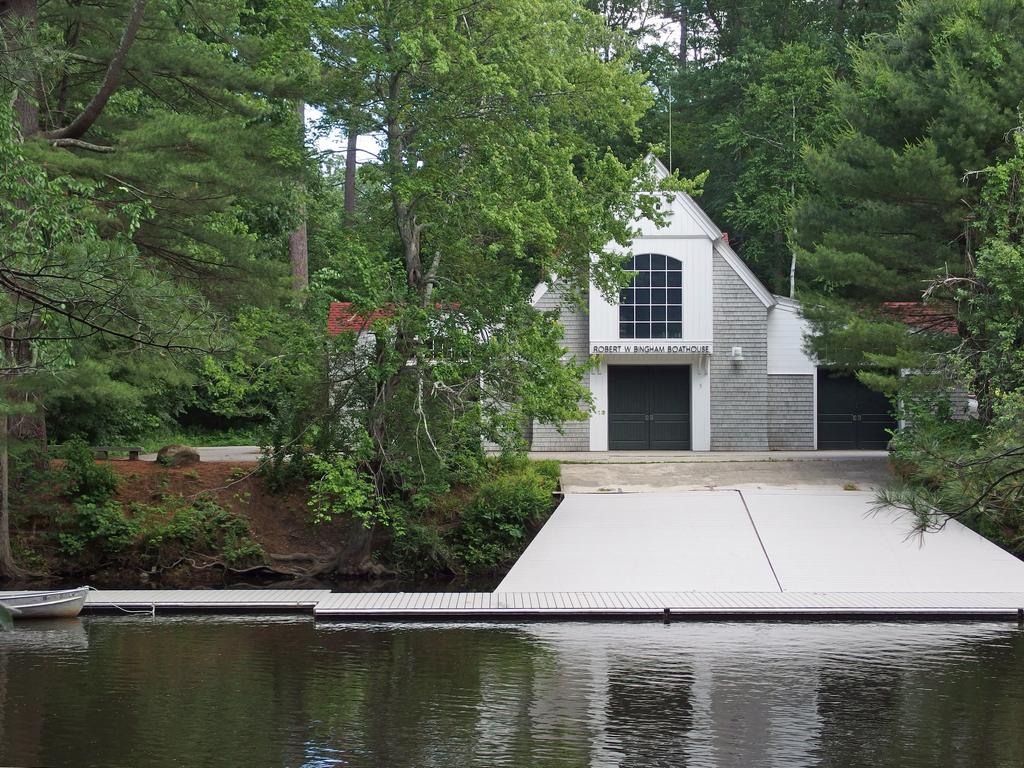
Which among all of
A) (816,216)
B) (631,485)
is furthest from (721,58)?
(631,485)

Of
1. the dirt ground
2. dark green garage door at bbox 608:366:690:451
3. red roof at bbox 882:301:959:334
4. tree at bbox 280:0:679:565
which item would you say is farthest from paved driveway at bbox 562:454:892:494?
the dirt ground

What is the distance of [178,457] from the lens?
2134 cm

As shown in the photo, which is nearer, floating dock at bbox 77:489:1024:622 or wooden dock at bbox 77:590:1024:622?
wooden dock at bbox 77:590:1024:622

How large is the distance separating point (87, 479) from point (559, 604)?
9162 mm

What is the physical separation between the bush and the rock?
538 cm

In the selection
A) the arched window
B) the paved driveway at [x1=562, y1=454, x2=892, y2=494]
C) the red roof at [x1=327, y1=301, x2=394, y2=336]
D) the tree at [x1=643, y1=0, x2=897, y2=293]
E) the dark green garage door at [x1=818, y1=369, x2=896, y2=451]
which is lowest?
the paved driveway at [x1=562, y1=454, x2=892, y2=494]

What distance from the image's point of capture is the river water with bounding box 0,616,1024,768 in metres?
8.66

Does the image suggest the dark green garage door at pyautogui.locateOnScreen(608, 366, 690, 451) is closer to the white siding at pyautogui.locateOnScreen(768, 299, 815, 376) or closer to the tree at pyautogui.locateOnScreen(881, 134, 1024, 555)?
the white siding at pyautogui.locateOnScreen(768, 299, 815, 376)

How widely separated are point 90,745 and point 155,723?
0.71 m

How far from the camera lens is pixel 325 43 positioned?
18125mm

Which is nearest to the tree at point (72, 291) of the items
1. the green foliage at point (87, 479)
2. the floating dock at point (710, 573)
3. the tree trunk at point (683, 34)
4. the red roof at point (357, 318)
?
the floating dock at point (710, 573)

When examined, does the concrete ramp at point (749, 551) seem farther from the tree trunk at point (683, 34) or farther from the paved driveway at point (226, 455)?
the tree trunk at point (683, 34)

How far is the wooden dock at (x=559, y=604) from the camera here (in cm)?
1462

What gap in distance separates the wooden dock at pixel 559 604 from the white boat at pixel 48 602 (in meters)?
0.66
